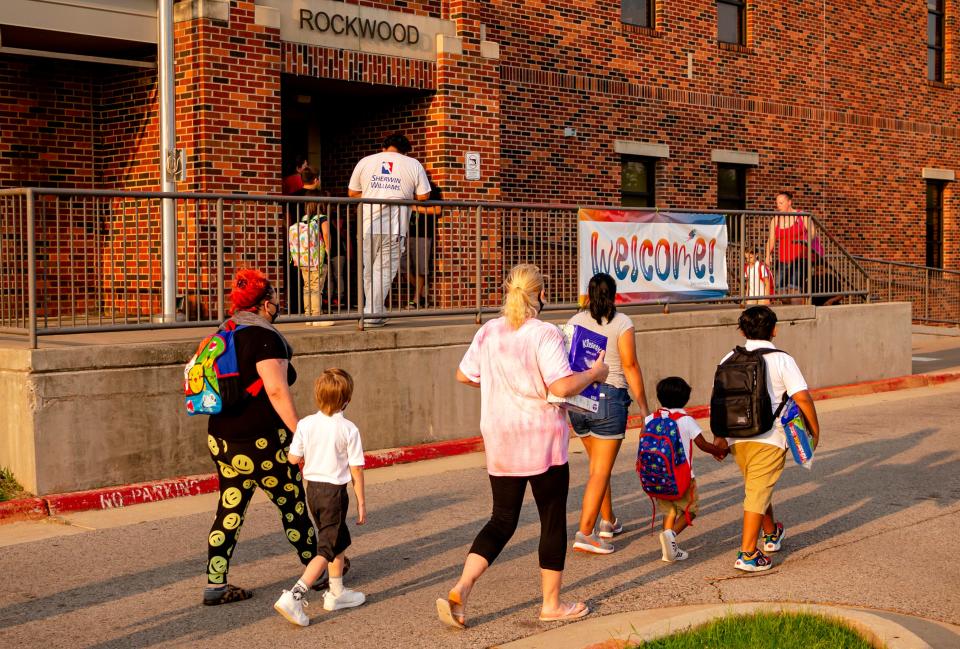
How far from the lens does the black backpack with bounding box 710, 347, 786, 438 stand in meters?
7.00

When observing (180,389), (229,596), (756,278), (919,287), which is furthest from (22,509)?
(919,287)

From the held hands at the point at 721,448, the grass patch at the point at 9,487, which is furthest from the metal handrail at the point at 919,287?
the grass patch at the point at 9,487

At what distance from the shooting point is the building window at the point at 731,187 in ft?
69.8

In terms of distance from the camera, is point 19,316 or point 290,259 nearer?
point 19,316

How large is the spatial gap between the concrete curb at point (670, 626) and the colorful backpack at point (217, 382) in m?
1.87

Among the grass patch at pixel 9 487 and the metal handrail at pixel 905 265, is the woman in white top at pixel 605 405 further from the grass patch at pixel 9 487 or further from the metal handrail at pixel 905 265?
the metal handrail at pixel 905 265

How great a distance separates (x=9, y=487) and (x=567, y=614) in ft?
15.8

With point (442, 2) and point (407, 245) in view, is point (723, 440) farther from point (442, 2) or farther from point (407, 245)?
point (442, 2)

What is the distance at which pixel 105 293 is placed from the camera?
9.50m

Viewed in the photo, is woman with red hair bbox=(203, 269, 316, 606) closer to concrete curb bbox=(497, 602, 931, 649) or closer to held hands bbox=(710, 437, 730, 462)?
concrete curb bbox=(497, 602, 931, 649)

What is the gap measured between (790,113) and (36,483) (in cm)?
1699

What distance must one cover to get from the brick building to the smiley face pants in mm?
7320

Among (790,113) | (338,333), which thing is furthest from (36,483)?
(790,113)

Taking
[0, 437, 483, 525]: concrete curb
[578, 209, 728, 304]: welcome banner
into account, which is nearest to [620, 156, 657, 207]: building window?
[578, 209, 728, 304]: welcome banner
